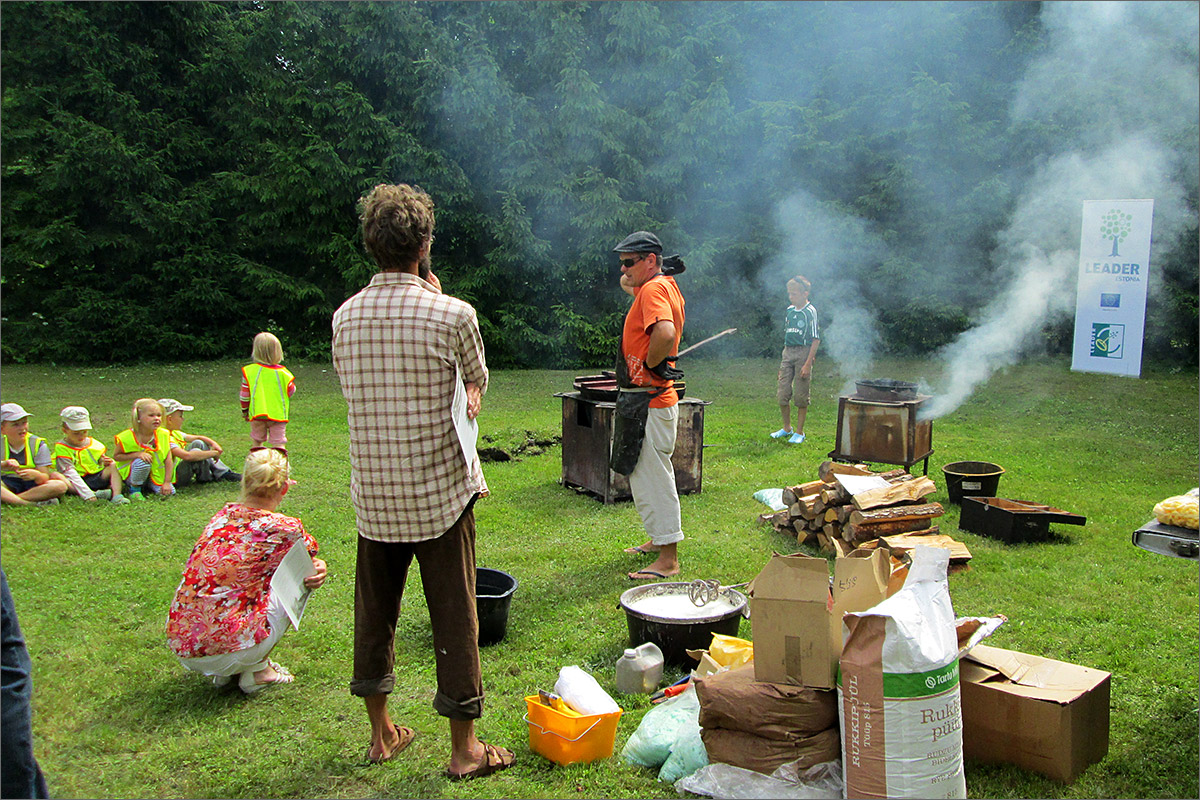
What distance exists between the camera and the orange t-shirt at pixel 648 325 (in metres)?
4.74

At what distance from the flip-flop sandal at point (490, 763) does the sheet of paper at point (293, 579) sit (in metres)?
0.98

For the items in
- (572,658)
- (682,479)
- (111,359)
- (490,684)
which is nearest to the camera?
(490,684)

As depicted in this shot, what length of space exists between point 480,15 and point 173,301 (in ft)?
30.0

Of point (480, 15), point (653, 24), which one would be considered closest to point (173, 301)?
point (480, 15)

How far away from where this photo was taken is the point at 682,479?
274 inches

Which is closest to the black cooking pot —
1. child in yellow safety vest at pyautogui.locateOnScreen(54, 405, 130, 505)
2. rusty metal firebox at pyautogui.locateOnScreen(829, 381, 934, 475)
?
rusty metal firebox at pyautogui.locateOnScreen(829, 381, 934, 475)

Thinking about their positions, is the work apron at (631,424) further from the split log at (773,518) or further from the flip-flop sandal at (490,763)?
the flip-flop sandal at (490,763)

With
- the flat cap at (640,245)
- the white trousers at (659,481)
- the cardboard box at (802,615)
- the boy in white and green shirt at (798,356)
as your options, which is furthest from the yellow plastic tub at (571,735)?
the boy in white and green shirt at (798,356)

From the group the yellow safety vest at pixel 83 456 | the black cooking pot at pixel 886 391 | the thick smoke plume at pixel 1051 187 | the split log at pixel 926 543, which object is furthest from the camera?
the thick smoke plume at pixel 1051 187

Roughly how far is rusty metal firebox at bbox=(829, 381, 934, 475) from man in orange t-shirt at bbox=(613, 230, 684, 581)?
269 cm

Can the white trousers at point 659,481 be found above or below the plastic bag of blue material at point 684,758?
above

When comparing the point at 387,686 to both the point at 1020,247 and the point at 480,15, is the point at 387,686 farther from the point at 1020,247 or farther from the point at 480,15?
the point at 480,15

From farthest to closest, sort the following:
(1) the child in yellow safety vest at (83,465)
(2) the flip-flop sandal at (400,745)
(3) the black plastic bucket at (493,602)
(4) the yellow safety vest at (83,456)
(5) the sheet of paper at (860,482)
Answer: (4) the yellow safety vest at (83,456) → (1) the child in yellow safety vest at (83,465) → (5) the sheet of paper at (860,482) → (3) the black plastic bucket at (493,602) → (2) the flip-flop sandal at (400,745)

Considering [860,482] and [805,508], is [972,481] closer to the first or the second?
[860,482]
